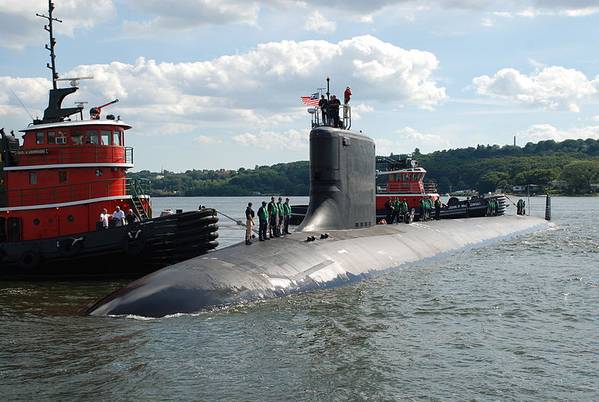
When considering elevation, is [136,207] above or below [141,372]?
above

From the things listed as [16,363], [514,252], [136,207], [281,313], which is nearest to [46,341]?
[16,363]

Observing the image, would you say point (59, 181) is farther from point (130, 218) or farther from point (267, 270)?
point (267, 270)

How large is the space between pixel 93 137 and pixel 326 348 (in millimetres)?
14442

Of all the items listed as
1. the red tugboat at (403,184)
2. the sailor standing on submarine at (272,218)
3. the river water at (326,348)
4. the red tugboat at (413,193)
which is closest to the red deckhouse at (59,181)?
the river water at (326,348)

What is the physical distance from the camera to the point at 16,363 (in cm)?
1187

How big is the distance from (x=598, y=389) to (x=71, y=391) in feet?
26.0

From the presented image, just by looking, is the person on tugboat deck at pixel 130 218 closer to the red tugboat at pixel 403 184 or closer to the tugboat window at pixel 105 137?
the tugboat window at pixel 105 137

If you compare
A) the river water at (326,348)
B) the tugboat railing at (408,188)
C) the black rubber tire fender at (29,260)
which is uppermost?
the tugboat railing at (408,188)

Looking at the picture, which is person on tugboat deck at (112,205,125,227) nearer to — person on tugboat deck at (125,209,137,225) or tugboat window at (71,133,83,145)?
person on tugboat deck at (125,209,137,225)

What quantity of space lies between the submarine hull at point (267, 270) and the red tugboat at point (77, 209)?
3668 millimetres

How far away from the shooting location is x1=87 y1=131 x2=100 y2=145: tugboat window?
24078 mm

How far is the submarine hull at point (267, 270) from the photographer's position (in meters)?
15.1

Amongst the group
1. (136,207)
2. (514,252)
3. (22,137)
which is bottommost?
(514,252)

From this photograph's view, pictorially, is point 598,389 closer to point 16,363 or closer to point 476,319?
point 476,319
